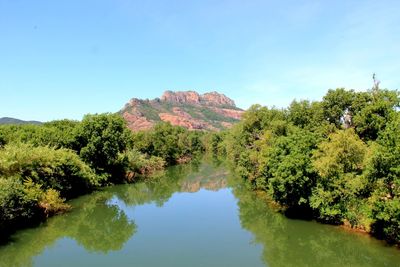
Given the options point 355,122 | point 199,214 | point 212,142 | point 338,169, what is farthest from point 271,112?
point 212,142

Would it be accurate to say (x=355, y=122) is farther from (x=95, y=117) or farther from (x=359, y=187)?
(x=95, y=117)

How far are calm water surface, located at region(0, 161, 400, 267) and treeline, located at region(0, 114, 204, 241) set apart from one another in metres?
2.10

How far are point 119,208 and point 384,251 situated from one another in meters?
27.6

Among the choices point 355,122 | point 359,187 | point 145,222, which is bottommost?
point 145,222

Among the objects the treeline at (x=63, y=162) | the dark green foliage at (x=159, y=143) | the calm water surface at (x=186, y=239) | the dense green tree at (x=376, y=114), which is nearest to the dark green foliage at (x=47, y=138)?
the treeline at (x=63, y=162)

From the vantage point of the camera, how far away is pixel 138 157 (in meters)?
67.7

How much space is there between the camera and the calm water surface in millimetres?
23984

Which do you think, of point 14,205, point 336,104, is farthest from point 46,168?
point 336,104

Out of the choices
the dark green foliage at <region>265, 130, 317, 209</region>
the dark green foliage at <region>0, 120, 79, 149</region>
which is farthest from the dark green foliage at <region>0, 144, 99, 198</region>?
the dark green foliage at <region>265, 130, 317, 209</region>

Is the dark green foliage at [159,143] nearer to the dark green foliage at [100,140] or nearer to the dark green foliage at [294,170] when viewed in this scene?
the dark green foliage at [100,140]

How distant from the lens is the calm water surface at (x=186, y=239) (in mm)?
23984

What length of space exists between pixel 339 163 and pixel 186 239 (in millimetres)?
13420

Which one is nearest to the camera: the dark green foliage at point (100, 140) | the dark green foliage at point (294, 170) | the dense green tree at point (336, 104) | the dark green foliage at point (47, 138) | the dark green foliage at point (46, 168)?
the dark green foliage at point (294, 170)

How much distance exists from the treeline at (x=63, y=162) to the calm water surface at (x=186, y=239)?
2.10m
